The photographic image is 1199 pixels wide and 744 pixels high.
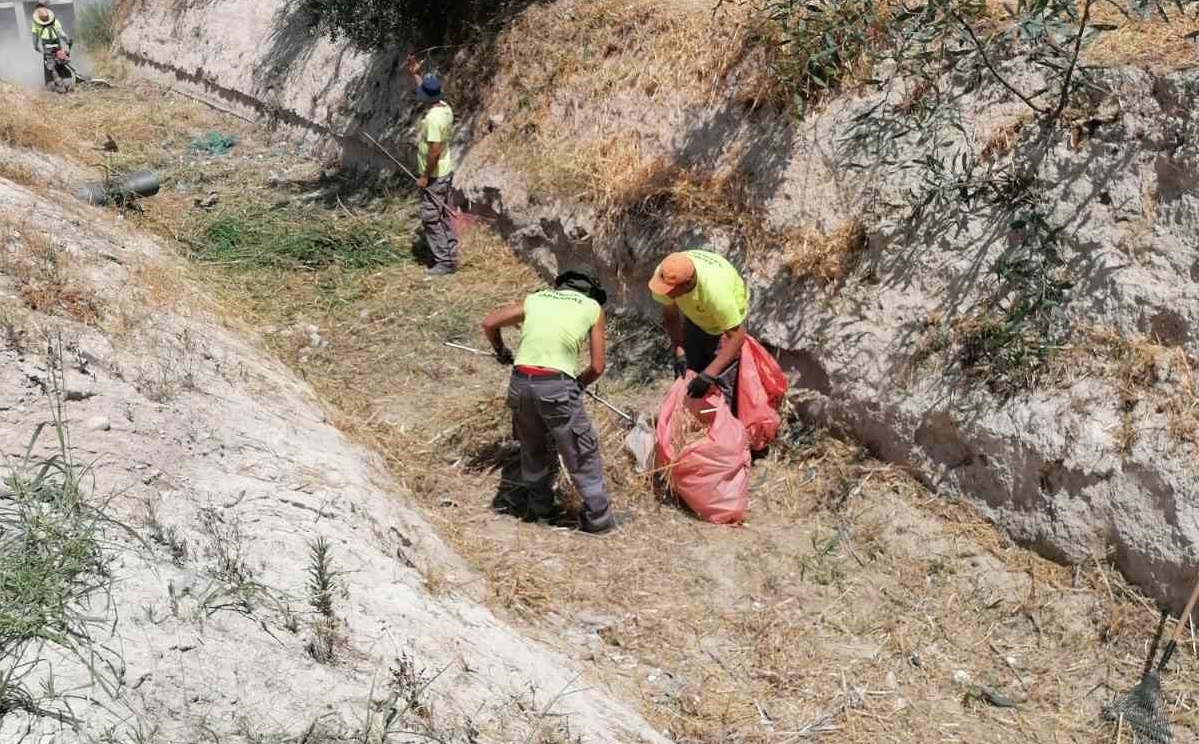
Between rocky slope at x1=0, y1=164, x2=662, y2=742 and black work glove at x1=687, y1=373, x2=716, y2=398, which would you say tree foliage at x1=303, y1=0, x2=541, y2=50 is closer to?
rocky slope at x1=0, y1=164, x2=662, y2=742

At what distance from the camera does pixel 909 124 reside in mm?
6906

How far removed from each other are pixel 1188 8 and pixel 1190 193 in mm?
1789

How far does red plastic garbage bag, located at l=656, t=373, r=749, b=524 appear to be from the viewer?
601 centimetres

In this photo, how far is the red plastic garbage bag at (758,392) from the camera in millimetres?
6391

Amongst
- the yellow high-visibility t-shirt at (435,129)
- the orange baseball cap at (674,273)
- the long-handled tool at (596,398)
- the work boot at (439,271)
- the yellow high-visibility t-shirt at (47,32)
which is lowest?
the long-handled tool at (596,398)

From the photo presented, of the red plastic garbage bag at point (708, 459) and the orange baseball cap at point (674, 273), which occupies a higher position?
the orange baseball cap at point (674, 273)

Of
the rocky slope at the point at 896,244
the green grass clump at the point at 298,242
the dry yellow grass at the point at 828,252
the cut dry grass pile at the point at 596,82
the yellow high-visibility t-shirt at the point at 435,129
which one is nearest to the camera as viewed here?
the rocky slope at the point at 896,244

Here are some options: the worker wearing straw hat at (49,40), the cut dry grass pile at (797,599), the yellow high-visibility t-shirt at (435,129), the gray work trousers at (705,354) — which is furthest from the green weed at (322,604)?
the worker wearing straw hat at (49,40)

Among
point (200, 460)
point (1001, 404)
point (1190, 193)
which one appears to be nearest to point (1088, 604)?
point (1001, 404)

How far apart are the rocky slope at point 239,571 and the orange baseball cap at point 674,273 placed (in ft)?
5.97

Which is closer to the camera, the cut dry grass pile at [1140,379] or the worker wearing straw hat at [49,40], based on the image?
the cut dry grass pile at [1140,379]

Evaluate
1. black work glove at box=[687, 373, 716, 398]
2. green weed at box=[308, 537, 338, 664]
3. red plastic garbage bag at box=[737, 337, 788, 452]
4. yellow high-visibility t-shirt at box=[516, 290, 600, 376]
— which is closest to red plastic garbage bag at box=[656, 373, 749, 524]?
black work glove at box=[687, 373, 716, 398]

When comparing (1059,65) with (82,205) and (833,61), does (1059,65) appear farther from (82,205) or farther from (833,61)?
(82,205)

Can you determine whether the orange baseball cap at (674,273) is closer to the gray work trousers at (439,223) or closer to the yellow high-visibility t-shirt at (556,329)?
the yellow high-visibility t-shirt at (556,329)
